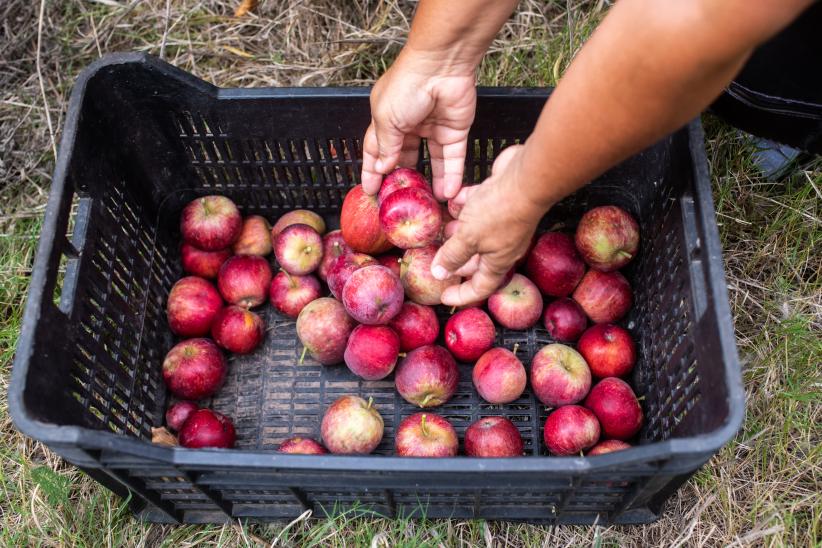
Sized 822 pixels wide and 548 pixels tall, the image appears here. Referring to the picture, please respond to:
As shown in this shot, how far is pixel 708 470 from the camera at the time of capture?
262cm

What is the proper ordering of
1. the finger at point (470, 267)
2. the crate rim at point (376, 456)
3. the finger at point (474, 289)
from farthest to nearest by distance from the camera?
the finger at point (470, 267)
the finger at point (474, 289)
the crate rim at point (376, 456)

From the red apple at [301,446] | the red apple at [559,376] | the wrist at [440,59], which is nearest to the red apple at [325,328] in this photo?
the red apple at [301,446]

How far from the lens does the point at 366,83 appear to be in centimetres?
361

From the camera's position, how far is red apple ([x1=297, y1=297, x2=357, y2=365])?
2.66 m

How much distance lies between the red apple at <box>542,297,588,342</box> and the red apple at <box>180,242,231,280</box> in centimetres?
137

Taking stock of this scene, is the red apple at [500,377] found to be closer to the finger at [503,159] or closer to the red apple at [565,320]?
the red apple at [565,320]

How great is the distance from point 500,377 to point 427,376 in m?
0.26

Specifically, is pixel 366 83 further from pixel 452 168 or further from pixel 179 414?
pixel 179 414

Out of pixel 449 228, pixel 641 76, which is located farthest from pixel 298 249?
pixel 641 76

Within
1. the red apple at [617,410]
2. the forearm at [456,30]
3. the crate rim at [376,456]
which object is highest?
the forearm at [456,30]

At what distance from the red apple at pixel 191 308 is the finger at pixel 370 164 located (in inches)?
30.6

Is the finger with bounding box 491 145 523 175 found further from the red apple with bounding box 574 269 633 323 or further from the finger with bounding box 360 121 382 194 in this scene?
the red apple with bounding box 574 269 633 323

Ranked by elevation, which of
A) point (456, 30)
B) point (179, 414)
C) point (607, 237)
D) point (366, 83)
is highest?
point (456, 30)

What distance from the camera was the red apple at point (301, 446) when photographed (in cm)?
247
